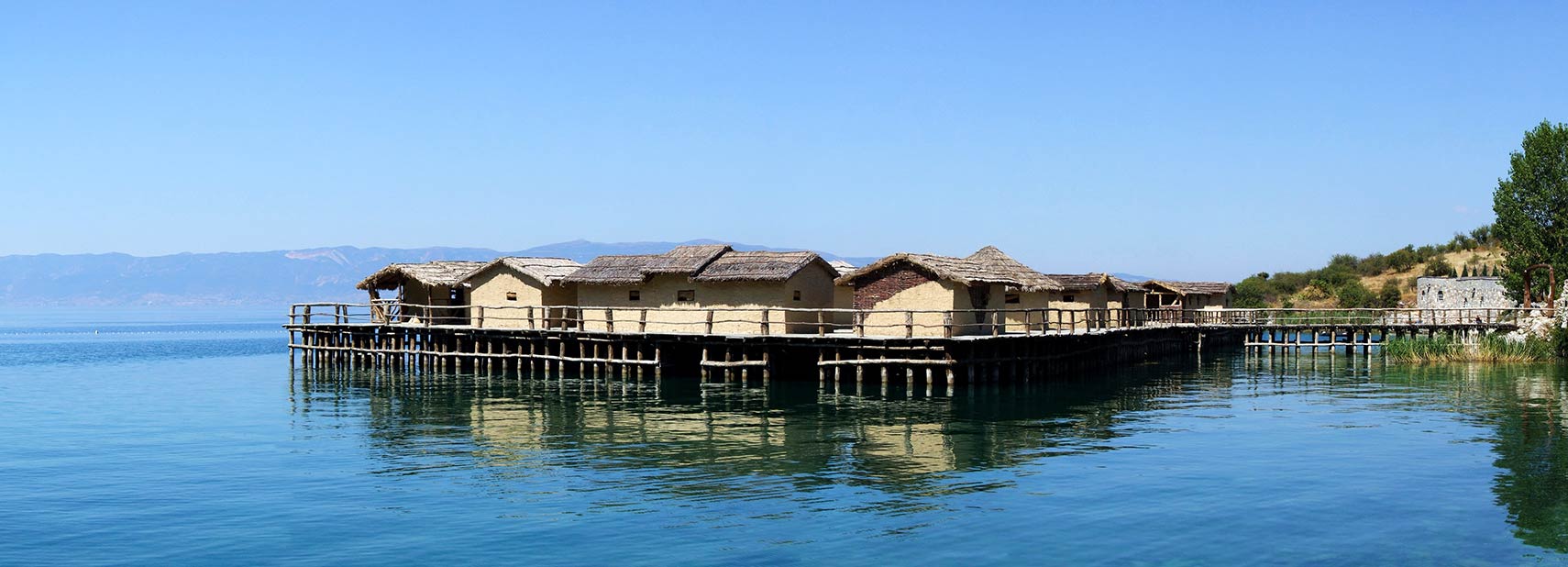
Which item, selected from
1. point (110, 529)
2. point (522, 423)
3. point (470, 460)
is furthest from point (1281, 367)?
point (110, 529)

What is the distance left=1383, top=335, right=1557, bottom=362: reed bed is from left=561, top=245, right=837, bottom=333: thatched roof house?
2680cm

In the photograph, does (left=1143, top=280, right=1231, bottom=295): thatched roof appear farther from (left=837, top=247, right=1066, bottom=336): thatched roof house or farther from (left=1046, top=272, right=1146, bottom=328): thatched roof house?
(left=837, top=247, right=1066, bottom=336): thatched roof house

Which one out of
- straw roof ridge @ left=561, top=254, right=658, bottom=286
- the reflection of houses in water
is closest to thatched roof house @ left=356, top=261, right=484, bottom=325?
straw roof ridge @ left=561, top=254, right=658, bottom=286

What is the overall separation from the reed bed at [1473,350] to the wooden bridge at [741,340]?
181 inches

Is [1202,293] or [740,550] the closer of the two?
[740,550]

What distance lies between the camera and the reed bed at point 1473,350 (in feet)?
180

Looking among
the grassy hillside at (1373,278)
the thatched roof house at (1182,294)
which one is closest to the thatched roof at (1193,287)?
the thatched roof house at (1182,294)

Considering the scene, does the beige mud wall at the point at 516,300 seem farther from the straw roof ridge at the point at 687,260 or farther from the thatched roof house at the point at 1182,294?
the thatched roof house at the point at 1182,294

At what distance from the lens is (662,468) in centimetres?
2594

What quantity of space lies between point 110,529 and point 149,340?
93.2 m

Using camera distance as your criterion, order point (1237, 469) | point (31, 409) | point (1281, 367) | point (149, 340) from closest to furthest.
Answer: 1. point (1237, 469)
2. point (31, 409)
3. point (1281, 367)
4. point (149, 340)

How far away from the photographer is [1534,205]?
202ft

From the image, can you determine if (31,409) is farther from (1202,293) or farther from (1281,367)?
(1202,293)

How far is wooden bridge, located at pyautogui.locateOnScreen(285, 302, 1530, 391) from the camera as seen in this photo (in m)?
42.9
